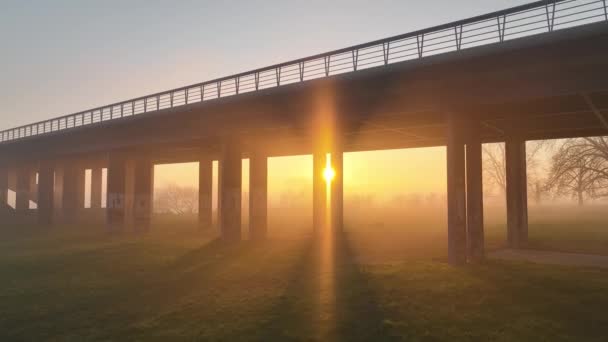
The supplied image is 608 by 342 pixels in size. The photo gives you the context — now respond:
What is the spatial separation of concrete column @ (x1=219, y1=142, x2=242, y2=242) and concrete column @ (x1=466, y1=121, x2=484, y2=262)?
677 inches

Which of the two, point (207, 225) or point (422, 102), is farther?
point (207, 225)

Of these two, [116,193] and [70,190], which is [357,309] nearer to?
[116,193]

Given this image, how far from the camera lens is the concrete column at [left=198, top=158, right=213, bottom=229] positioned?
49.4 m

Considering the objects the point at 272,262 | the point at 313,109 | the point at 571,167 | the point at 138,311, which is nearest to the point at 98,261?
the point at 272,262

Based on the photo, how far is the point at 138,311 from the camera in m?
15.5

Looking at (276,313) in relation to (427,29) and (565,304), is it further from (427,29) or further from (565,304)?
(427,29)

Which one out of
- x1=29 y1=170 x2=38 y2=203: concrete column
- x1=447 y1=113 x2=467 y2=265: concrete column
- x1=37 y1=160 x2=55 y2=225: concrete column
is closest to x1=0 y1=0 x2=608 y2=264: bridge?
x1=447 y1=113 x2=467 y2=265: concrete column

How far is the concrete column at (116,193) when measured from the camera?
43.8 meters

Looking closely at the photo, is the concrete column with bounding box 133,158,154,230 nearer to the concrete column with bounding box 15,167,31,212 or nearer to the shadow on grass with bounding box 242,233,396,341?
the shadow on grass with bounding box 242,233,396,341

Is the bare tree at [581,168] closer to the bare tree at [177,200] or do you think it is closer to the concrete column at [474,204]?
the concrete column at [474,204]

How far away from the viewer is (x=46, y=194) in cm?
5616

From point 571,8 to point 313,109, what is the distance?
14.4 meters

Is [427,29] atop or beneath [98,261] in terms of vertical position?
atop

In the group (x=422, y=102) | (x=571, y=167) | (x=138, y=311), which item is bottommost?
(x=138, y=311)
